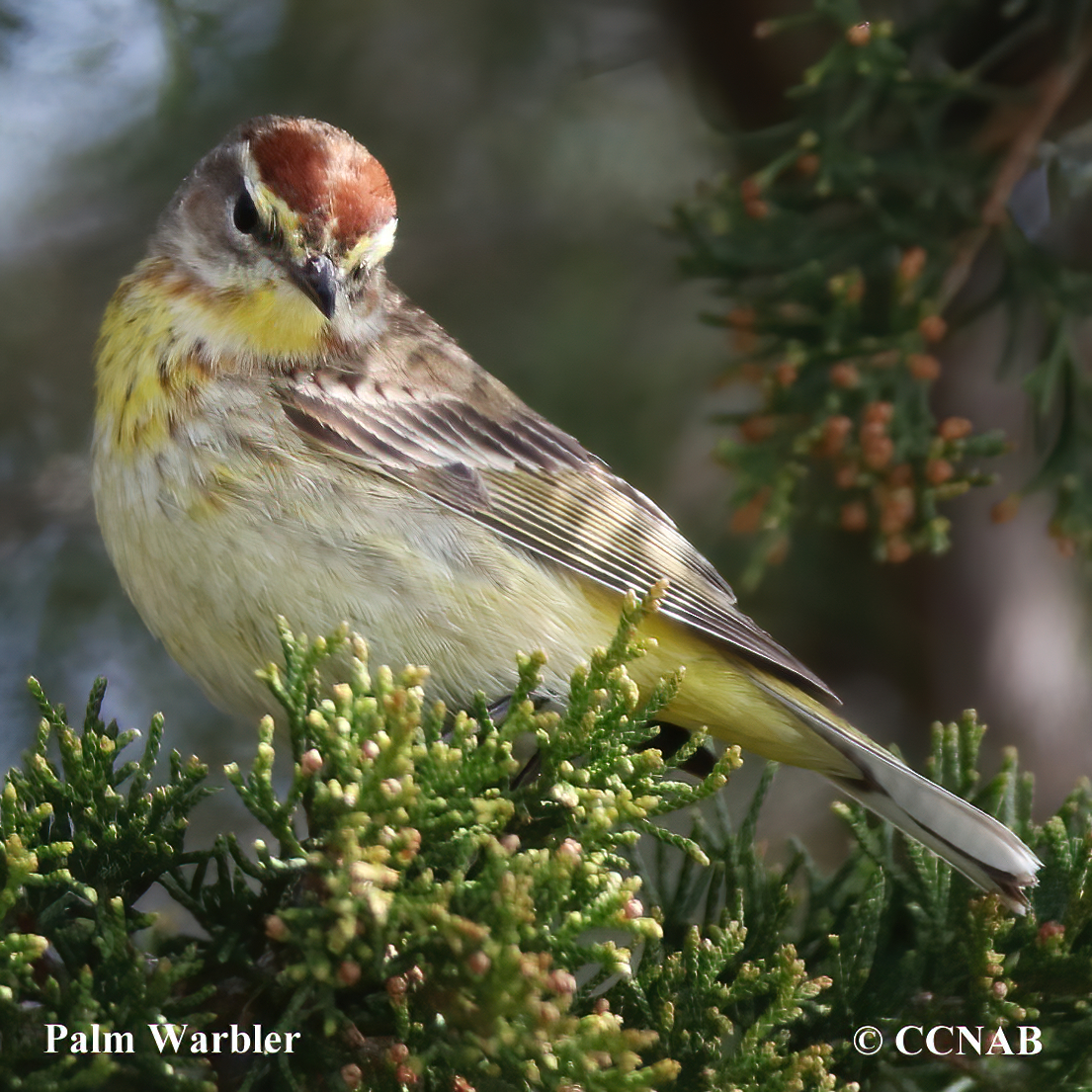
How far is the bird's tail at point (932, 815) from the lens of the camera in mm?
2348

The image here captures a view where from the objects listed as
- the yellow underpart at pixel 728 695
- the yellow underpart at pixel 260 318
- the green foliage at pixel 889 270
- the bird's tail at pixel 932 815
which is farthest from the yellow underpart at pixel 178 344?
the bird's tail at pixel 932 815

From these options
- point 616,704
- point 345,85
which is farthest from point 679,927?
point 345,85

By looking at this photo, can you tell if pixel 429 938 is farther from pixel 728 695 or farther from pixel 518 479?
pixel 518 479

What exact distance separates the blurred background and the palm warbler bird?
0.95 m

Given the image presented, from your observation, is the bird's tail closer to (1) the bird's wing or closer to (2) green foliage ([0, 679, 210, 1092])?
(1) the bird's wing

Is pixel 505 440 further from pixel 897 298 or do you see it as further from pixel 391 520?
pixel 897 298

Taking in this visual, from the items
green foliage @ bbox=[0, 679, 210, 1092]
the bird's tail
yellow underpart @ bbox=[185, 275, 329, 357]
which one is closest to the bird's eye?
yellow underpart @ bbox=[185, 275, 329, 357]

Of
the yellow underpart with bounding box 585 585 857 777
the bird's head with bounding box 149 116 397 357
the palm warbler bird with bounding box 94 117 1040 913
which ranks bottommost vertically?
the yellow underpart with bounding box 585 585 857 777

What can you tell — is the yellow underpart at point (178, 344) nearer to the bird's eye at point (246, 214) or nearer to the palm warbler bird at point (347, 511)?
the palm warbler bird at point (347, 511)

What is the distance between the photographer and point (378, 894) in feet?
5.50

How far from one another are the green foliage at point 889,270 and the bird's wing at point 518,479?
1.21 feet

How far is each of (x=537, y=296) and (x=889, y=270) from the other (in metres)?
1.54

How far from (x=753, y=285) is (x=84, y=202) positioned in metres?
2.46

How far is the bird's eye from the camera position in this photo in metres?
3.02
